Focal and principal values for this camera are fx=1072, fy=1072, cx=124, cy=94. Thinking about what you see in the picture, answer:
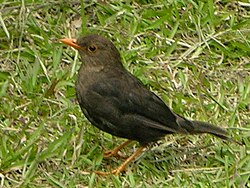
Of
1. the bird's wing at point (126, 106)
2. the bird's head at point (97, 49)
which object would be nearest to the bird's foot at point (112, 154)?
the bird's wing at point (126, 106)

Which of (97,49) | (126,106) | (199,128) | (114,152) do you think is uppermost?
(97,49)

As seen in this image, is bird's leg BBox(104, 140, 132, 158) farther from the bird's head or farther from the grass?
the bird's head

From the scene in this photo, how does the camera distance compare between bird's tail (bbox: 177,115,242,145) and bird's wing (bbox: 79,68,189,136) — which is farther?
bird's tail (bbox: 177,115,242,145)

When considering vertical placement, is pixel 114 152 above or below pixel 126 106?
below

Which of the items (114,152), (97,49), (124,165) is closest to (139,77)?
(97,49)

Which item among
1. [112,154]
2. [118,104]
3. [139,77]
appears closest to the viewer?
[118,104]

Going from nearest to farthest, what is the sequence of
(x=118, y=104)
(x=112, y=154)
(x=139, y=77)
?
(x=118, y=104) → (x=112, y=154) → (x=139, y=77)

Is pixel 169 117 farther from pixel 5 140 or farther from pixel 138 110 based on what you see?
pixel 5 140

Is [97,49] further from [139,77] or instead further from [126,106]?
[139,77]

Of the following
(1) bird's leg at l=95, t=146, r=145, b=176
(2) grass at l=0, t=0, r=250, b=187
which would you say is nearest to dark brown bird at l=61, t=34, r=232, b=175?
(1) bird's leg at l=95, t=146, r=145, b=176
